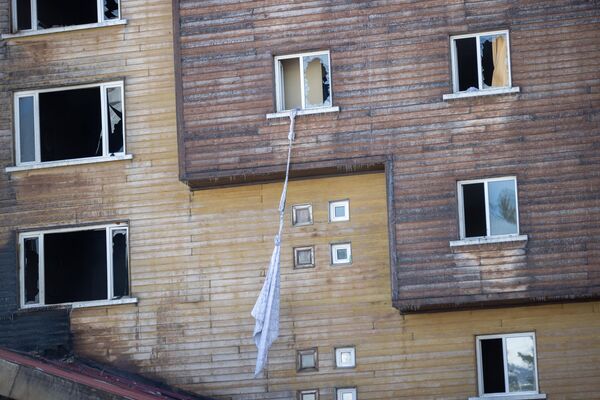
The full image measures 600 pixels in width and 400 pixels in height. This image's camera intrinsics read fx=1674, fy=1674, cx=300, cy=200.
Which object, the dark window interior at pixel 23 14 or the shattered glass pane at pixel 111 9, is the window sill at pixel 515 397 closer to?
the shattered glass pane at pixel 111 9

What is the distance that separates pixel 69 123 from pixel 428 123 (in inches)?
340

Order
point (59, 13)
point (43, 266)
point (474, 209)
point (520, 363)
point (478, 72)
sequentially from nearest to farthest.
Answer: point (520, 363) → point (474, 209) → point (478, 72) → point (43, 266) → point (59, 13)

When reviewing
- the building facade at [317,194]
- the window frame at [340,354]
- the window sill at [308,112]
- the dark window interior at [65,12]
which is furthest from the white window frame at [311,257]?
the dark window interior at [65,12]

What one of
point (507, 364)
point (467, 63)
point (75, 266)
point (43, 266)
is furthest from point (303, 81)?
point (507, 364)

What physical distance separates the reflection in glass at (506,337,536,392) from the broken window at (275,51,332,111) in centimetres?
632

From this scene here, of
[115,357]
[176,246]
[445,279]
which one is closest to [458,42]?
[445,279]

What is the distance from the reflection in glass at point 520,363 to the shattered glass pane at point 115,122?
31.9 feet

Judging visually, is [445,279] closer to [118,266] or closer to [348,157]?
[348,157]

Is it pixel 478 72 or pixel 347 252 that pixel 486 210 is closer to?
pixel 478 72

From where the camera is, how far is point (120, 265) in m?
36.7

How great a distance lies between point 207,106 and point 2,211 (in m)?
5.40

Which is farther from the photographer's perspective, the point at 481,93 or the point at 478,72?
the point at 478,72

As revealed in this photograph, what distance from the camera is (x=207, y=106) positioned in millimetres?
35625

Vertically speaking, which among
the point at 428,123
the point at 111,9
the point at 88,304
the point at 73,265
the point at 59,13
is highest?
the point at 59,13
